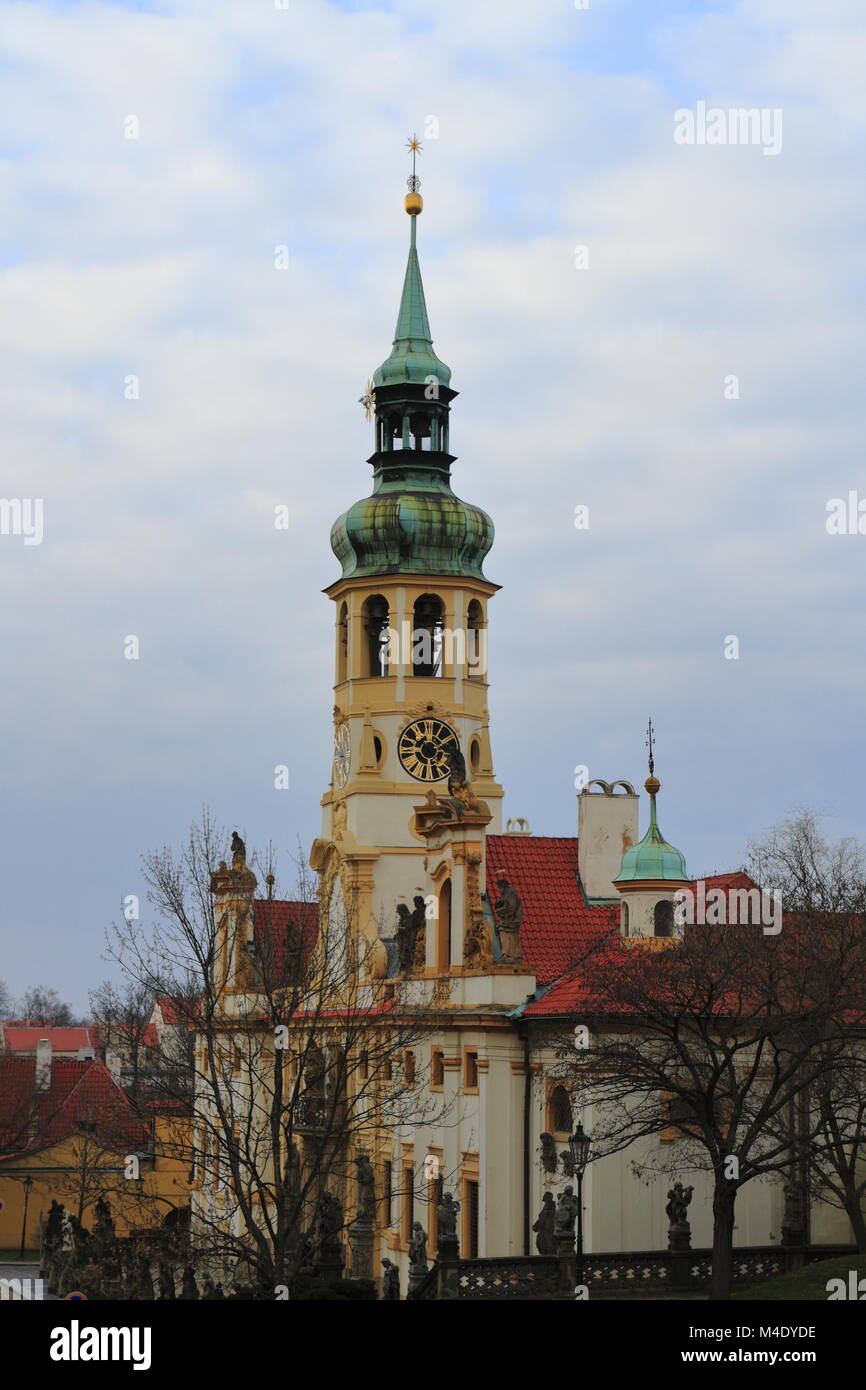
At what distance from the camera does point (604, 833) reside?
5800cm

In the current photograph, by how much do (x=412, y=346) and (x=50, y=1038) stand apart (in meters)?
104

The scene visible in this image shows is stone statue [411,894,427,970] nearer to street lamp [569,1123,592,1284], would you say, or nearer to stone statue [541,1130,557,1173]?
stone statue [541,1130,557,1173]

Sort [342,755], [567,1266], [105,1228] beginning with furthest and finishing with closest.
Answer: [342,755] → [105,1228] → [567,1266]

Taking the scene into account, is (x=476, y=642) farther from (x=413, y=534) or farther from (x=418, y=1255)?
(x=418, y=1255)

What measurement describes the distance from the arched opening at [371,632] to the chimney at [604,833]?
34.6 feet

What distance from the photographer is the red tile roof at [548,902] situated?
53375 millimetres

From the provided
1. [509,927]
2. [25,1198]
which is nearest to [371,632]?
[509,927]

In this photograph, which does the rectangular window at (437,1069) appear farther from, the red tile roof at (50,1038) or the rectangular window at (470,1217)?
the red tile roof at (50,1038)

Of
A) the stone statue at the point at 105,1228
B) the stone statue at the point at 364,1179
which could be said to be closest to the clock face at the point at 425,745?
the stone statue at the point at 364,1179

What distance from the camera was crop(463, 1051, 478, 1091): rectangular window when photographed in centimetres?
5012

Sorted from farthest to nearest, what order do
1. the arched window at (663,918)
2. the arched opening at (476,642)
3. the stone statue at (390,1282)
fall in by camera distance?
the arched opening at (476,642) < the arched window at (663,918) < the stone statue at (390,1282)

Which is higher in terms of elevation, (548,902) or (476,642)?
(476,642)

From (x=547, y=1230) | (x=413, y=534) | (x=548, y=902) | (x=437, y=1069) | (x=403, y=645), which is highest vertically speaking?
(x=413, y=534)
